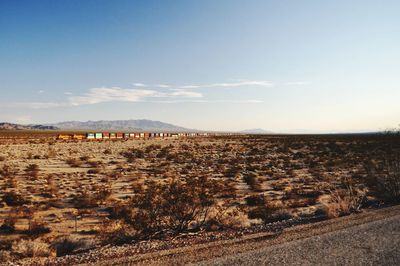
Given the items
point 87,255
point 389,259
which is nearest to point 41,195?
point 87,255

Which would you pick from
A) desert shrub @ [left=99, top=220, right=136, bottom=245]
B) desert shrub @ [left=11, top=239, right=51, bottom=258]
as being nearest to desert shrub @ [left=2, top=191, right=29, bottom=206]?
desert shrub @ [left=99, top=220, right=136, bottom=245]

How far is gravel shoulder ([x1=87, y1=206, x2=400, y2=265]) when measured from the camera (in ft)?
16.3

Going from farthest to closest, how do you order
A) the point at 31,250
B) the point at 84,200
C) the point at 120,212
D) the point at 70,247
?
the point at 84,200 < the point at 120,212 < the point at 70,247 < the point at 31,250

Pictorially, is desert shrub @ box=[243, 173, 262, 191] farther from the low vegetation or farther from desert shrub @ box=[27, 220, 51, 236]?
desert shrub @ box=[27, 220, 51, 236]

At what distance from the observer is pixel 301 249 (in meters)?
5.41

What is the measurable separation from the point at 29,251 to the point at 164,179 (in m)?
12.6

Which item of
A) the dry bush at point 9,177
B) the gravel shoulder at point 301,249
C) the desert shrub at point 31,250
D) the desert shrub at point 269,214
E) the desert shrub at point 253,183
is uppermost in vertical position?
the gravel shoulder at point 301,249

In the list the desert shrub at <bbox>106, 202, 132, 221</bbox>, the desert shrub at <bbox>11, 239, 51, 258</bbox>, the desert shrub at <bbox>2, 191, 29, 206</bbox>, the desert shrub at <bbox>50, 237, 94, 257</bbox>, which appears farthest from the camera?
the desert shrub at <bbox>2, 191, 29, 206</bbox>

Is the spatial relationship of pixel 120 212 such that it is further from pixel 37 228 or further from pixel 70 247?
pixel 70 247

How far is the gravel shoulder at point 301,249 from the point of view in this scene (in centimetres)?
495

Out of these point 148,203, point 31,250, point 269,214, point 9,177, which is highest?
point 148,203

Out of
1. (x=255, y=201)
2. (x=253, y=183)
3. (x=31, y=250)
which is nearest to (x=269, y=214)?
(x=255, y=201)

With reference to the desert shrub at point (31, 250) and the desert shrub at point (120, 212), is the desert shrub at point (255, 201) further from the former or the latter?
the desert shrub at point (31, 250)

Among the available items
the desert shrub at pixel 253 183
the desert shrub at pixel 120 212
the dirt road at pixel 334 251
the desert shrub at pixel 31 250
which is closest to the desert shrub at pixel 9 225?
the desert shrub at pixel 120 212
